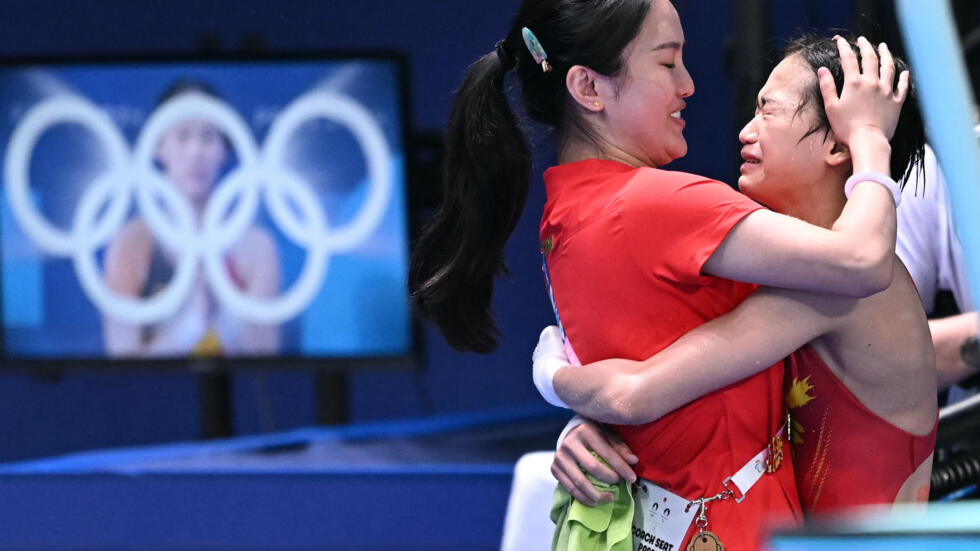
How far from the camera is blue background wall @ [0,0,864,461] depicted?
3.75m

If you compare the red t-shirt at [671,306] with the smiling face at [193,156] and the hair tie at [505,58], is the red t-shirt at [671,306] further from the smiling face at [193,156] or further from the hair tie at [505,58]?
the smiling face at [193,156]

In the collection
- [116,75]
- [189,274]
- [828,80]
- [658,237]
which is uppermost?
[116,75]

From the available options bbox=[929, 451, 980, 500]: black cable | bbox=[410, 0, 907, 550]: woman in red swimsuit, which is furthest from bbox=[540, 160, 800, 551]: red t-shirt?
bbox=[929, 451, 980, 500]: black cable

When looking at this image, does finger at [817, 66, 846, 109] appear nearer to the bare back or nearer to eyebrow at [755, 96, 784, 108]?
eyebrow at [755, 96, 784, 108]

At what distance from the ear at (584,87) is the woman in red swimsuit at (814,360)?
16 cm

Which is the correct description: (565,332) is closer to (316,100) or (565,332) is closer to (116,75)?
(316,100)

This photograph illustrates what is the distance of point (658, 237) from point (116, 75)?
265 centimetres

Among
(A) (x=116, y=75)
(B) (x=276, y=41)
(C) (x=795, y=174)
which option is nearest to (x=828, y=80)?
(C) (x=795, y=174)

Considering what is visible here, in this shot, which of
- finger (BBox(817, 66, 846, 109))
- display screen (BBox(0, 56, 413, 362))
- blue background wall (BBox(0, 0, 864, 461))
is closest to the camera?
finger (BBox(817, 66, 846, 109))

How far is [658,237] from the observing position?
112cm

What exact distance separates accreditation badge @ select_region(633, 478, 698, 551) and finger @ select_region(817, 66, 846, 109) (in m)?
0.41

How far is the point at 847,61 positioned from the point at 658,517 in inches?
19.1

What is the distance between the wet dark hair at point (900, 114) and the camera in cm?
118

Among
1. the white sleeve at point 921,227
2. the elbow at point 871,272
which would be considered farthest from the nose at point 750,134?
the white sleeve at point 921,227
